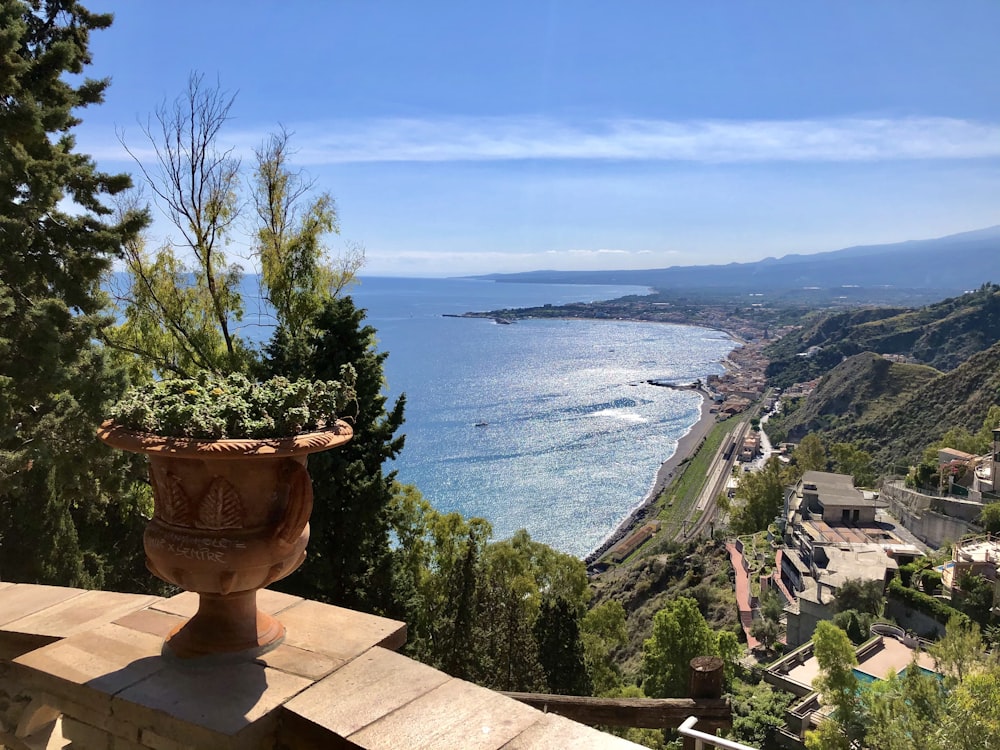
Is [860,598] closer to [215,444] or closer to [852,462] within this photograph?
[852,462]

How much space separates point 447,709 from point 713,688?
51.8 inches

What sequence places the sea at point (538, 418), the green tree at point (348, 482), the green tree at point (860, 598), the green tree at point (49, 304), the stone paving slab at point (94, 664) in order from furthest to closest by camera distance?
the sea at point (538, 418) < the green tree at point (860, 598) < the green tree at point (348, 482) < the green tree at point (49, 304) < the stone paving slab at point (94, 664)

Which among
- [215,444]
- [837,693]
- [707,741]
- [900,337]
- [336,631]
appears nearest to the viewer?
[707,741]

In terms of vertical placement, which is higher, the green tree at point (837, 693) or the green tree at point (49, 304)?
the green tree at point (49, 304)

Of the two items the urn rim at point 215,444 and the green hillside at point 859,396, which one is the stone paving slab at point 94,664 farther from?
the green hillside at point 859,396

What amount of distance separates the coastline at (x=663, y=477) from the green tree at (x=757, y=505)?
5923 mm

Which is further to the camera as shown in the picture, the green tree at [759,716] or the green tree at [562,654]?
the green tree at [759,716]

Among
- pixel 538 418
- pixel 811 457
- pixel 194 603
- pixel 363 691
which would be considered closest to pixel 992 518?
pixel 811 457

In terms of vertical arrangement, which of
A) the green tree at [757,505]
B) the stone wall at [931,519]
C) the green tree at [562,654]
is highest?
the green tree at [562,654]

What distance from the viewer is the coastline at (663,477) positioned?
41.4m

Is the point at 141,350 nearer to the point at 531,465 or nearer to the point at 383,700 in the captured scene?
the point at 383,700

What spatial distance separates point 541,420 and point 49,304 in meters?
59.5

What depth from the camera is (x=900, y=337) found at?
97.5 m

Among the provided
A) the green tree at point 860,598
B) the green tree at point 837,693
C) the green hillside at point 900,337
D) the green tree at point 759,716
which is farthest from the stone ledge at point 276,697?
the green hillside at point 900,337
